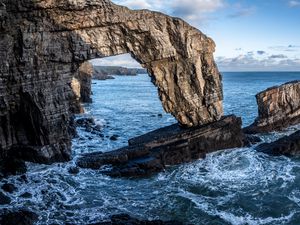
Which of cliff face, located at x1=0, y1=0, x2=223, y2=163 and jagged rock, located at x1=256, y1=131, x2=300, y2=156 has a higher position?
cliff face, located at x1=0, y1=0, x2=223, y2=163

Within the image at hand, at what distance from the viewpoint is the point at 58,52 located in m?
27.6

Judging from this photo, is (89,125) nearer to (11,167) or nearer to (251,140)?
(251,140)

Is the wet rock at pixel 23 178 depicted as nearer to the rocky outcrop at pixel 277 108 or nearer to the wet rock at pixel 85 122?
the wet rock at pixel 85 122

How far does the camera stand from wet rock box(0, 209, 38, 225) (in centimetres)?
1836

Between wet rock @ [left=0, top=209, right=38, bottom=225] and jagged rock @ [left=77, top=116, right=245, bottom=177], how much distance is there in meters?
8.27

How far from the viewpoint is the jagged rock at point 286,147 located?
106 feet

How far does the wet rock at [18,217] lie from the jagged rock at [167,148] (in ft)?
27.1

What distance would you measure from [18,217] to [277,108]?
98.9 ft

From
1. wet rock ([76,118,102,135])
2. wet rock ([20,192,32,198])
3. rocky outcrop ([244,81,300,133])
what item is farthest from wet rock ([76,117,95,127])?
wet rock ([20,192,32,198])

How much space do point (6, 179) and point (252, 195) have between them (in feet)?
50.7

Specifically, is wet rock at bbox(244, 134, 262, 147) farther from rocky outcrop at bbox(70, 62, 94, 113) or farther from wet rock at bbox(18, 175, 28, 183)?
rocky outcrop at bbox(70, 62, 94, 113)

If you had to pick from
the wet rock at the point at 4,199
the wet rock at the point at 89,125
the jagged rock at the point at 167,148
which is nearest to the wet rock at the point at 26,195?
the wet rock at the point at 4,199

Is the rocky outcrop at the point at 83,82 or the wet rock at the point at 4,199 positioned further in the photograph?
the rocky outcrop at the point at 83,82

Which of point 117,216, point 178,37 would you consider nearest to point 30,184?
point 117,216
